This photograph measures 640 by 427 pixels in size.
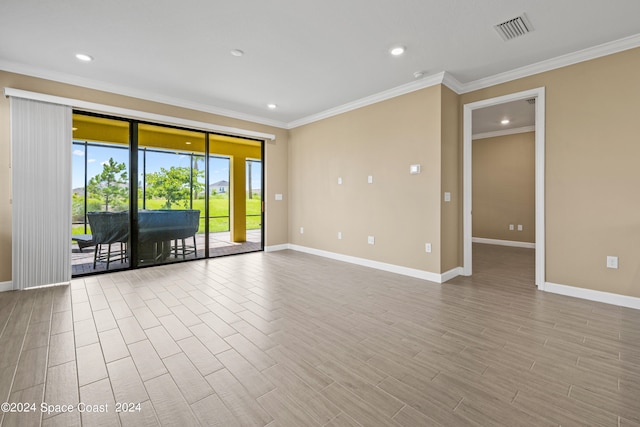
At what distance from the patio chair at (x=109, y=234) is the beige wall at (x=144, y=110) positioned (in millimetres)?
959

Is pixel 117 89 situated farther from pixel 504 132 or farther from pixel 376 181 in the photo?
pixel 504 132

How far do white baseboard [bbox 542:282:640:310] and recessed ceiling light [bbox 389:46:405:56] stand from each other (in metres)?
3.35

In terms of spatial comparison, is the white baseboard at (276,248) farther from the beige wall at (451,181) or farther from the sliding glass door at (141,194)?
the beige wall at (451,181)

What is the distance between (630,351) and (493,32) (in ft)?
9.88

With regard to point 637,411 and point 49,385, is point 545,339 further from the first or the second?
point 49,385

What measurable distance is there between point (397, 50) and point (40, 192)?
4.81 meters

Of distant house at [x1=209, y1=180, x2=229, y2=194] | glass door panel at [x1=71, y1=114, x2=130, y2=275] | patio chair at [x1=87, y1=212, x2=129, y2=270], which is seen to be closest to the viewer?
glass door panel at [x1=71, y1=114, x2=130, y2=275]

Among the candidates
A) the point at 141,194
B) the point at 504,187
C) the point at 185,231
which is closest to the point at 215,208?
the point at 185,231

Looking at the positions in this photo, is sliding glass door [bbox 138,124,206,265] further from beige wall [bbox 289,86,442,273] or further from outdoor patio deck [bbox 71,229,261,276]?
beige wall [bbox 289,86,442,273]

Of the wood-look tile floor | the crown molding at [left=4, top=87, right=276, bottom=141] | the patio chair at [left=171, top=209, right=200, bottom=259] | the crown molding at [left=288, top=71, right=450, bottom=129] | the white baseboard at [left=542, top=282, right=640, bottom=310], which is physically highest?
the crown molding at [left=288, top=71, right=450, bottom=129]

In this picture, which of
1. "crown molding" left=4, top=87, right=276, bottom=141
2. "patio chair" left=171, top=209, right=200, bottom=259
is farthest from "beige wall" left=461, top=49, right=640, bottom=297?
"patio chair" left=171, top=209, right=200, bottom=259

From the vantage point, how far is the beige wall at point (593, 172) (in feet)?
9.98

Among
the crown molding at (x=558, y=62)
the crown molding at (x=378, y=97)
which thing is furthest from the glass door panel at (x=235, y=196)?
the crown molding at (x=558, y=62)

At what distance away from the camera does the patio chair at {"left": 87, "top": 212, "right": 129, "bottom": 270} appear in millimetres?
4449
